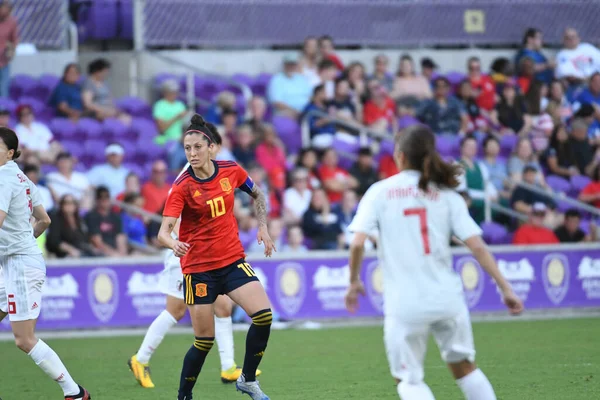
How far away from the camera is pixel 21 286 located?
807cm

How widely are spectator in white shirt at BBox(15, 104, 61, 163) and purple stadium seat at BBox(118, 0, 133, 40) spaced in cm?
469

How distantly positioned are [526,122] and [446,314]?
51.3ft

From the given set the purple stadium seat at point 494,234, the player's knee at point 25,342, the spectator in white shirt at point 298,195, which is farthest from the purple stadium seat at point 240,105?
the player's knee at point 25,342

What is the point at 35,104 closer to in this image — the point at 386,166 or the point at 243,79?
the point at 243,79

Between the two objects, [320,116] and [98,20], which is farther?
[98,20]

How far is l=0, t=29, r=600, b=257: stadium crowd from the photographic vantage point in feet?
53.6

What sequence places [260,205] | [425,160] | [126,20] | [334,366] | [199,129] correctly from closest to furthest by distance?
[425,160]
[199,129]
[260,205]
[334,366]
[126,20]

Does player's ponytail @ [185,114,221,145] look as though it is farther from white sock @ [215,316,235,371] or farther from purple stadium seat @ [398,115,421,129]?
purple stadium seat @ [398,115,421,129]

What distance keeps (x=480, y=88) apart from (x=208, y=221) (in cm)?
1366

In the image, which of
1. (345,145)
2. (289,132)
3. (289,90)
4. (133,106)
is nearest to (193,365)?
(289,132)

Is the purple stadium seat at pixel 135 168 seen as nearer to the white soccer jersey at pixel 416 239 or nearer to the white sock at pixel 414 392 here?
the white soccer jersey at pixel 416 239

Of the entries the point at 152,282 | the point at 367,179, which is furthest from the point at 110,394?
the point at 367,179

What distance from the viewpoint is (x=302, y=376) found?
399 inches

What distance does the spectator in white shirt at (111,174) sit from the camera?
16969 millimetres
